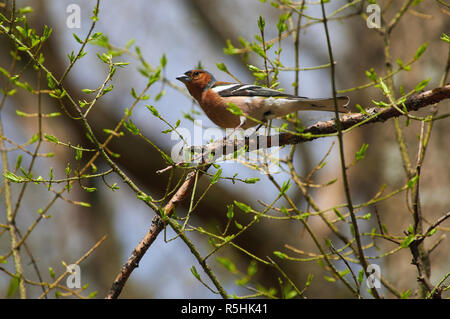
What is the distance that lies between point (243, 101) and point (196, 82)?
0.78m

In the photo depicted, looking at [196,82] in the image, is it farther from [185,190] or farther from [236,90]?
[185,190]

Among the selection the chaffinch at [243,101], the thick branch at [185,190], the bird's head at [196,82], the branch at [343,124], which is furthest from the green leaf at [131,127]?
the bird's head at [196,82]

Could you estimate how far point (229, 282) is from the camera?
6430 mm

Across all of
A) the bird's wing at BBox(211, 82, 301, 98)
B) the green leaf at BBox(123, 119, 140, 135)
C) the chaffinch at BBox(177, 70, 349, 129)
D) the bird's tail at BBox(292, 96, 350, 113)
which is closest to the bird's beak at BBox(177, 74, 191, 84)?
the chaffinch at BBox(177, 70, 349, 129)

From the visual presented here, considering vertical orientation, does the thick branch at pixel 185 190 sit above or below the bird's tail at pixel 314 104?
below

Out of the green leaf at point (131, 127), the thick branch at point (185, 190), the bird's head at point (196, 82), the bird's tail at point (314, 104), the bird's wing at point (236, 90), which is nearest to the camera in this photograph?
the green leaf at point (131, 127)

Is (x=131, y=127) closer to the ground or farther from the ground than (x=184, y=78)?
closer to the ground

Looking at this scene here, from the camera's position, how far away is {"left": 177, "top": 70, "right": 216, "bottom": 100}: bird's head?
211 inches

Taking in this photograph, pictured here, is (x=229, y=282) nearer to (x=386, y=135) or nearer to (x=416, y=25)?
(x=386, y=135)

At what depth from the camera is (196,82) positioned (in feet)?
17.6

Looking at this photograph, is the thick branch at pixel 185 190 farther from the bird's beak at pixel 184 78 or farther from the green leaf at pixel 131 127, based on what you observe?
the bird's beak at pixel 184 78

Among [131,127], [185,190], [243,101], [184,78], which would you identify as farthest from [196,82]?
[131,127]

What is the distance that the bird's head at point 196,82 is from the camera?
17.6ft
